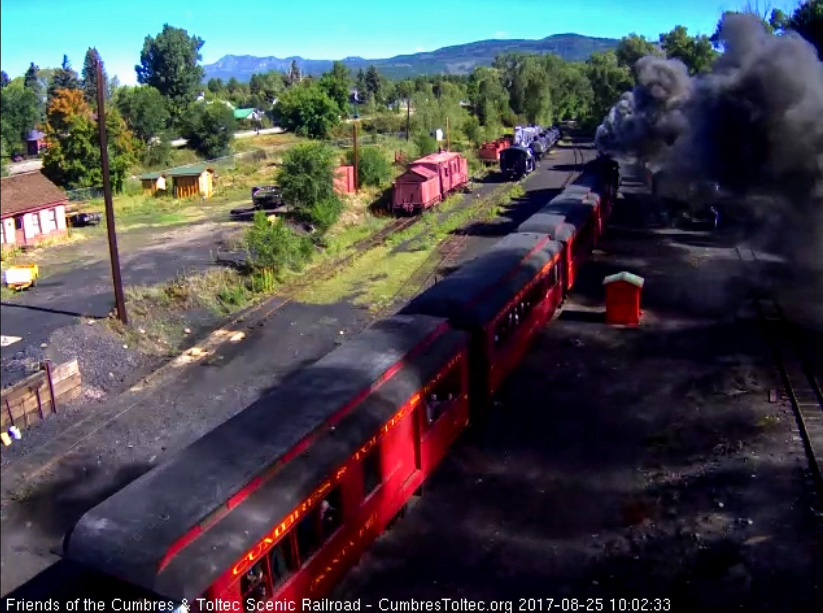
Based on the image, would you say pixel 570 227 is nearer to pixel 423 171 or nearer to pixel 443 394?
pixel 443 394

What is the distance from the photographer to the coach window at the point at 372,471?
31.0 feet

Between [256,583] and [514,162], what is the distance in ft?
150

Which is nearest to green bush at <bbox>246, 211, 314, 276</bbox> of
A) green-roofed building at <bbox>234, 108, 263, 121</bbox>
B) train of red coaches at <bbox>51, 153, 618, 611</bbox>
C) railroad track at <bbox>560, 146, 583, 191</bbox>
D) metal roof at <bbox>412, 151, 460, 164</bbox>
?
train of red coaches at <bbox>51, 153, 618, 611</bbox>

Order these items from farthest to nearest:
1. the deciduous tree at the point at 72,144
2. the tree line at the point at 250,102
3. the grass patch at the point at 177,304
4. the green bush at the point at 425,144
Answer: the green bush at the point at 425,144
the deciduous tree at the point at 72,144
the tree line at the point at 250,102
the grass patch at the point at 177,304

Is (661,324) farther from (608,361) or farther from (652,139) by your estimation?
(652,139)

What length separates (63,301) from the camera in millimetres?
20672

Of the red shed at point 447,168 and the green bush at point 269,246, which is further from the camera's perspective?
the red shed at point 447,168

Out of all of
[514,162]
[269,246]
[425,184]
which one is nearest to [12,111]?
[269,246]

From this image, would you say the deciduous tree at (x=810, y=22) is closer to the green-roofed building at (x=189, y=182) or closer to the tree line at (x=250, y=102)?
the tree line at (x=250, y=102)

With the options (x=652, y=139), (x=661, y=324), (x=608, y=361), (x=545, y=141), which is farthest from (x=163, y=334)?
(x=545, y=141)

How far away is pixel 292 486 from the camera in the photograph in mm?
7789

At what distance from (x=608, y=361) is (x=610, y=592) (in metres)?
8.62

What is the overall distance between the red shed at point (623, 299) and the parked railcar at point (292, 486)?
889cm

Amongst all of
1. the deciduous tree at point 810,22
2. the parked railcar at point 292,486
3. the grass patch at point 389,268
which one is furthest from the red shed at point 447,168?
the parked railcar at point 292,486
